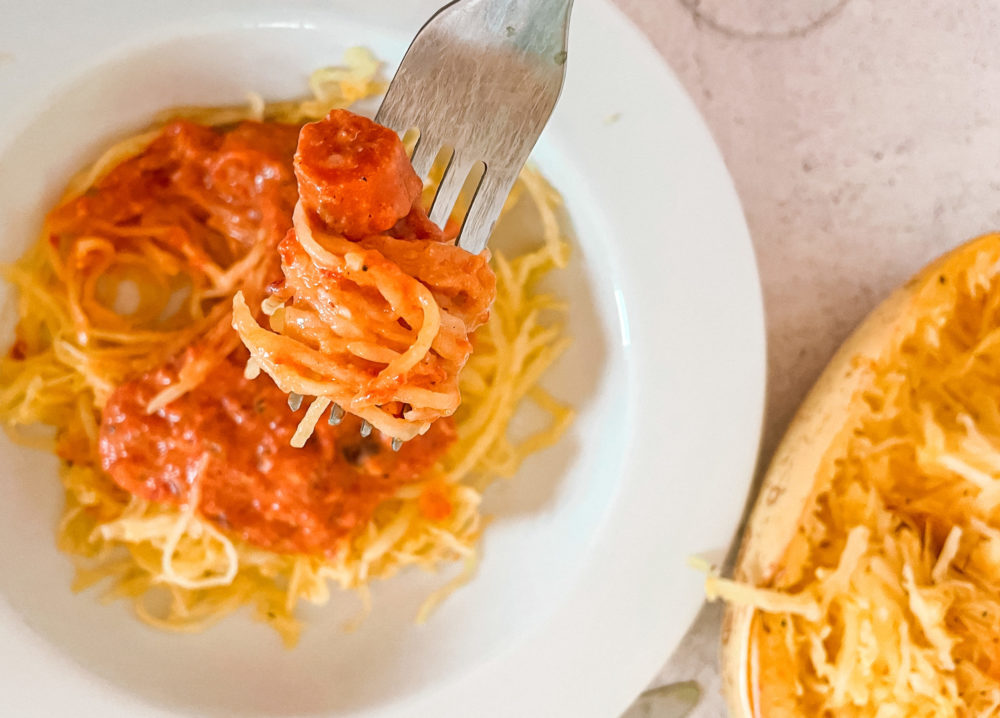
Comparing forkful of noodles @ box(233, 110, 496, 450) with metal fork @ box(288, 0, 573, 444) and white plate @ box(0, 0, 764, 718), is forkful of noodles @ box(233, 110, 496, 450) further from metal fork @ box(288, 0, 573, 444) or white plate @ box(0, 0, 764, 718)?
white plate @ box(0, 0, 764, 718)

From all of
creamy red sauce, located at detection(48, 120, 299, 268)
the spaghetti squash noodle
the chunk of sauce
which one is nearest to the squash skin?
the spaghetti squash noodle

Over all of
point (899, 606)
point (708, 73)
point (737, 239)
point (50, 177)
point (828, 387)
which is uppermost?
point (708, 73)

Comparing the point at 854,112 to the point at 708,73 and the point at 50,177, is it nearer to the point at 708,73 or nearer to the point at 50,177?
the point at 708,73

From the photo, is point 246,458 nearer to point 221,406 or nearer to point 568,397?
point 221,406

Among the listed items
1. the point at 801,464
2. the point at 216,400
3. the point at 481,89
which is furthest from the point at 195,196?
the point at 801,464

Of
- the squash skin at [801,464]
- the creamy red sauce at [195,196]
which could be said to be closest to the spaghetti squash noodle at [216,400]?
the creamy red sauce at [195,196]

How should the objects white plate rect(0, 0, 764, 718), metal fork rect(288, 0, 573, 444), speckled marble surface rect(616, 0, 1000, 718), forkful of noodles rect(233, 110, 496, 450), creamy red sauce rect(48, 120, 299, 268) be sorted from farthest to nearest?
speckled marble surface rect(616, 0, 1000, 718), creamy red sauce rect(48, 120, 299, 268), white plate rect(0, 0, 764, 718), metal fork rect(288, 0, 573, 444), forkful of noodles rect(233, 110, 496, 450)

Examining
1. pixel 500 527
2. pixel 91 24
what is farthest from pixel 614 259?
pixel 91 24
